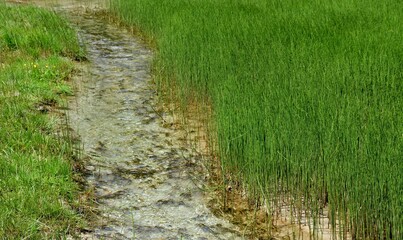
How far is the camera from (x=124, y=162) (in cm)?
581

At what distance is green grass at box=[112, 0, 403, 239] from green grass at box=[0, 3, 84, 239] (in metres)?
1.40

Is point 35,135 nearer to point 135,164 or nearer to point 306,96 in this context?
point 135,164

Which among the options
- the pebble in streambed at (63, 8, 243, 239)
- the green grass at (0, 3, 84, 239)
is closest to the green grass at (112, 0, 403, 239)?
the pebble in streambed at (63, 8, 243, 239)

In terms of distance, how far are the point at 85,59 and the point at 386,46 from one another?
4490mm

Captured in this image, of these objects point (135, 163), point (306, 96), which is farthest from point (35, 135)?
point (306, 96)

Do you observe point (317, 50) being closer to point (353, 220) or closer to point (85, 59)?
point (353, 220)

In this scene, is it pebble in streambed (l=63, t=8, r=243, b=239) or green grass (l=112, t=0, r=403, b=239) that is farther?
pebble in streambed (l=63, t=8, r=243, b=239)

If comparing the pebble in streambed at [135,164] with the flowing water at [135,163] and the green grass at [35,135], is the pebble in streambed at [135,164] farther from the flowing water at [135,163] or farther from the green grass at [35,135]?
the green grass at [35,135]

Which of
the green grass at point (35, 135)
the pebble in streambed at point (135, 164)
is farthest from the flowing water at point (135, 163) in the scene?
the green grass at point (35, 135)

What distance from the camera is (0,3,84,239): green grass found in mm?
4379

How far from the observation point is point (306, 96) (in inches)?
215

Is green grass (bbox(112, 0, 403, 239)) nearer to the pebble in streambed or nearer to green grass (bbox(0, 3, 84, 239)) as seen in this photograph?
the pebble in streambed

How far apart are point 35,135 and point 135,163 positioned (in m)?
0.97

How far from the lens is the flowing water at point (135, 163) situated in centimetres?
470
